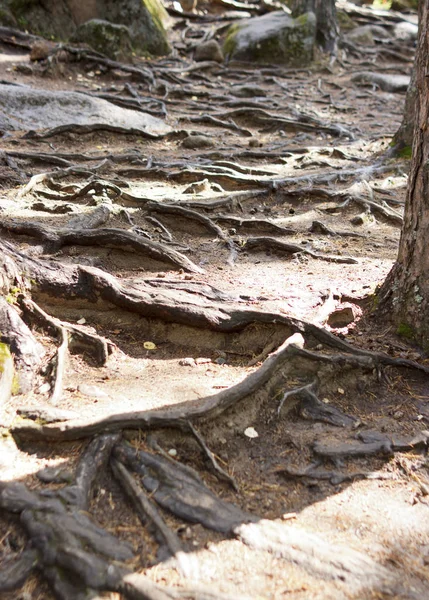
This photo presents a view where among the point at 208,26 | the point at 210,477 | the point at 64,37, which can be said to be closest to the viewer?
the point at 210,477

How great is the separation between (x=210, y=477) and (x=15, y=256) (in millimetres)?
2395

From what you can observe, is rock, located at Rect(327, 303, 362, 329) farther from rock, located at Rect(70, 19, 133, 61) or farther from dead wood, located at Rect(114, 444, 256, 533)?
rock, located at Rect(70, 19, 133, 61)

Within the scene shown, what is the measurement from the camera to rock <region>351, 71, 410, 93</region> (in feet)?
53.2

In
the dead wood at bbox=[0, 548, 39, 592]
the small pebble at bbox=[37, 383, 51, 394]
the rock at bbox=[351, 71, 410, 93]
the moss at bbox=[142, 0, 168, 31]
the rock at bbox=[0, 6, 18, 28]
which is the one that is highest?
the moss at bbox=[142, 0, 168, 31]

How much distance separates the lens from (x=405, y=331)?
162 inches

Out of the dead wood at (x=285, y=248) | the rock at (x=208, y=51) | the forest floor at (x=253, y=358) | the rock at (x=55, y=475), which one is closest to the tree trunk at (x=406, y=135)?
the forest floor at (x=253, y=358)

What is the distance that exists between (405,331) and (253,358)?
1177 millimetres

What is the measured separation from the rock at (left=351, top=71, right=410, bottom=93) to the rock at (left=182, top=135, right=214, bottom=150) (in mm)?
8695

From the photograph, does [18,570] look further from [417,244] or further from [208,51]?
[208,51]

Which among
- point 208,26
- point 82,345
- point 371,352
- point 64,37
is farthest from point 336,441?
point 208,26

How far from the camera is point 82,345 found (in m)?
3.95

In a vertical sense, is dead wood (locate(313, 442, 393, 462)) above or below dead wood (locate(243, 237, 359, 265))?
below

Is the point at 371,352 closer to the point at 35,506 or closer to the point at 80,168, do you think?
the point at 35,506

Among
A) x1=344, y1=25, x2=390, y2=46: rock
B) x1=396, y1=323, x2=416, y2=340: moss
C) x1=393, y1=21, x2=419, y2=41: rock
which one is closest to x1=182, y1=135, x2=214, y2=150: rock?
x1=396, y1=323, x2=416, y2=340: moss
